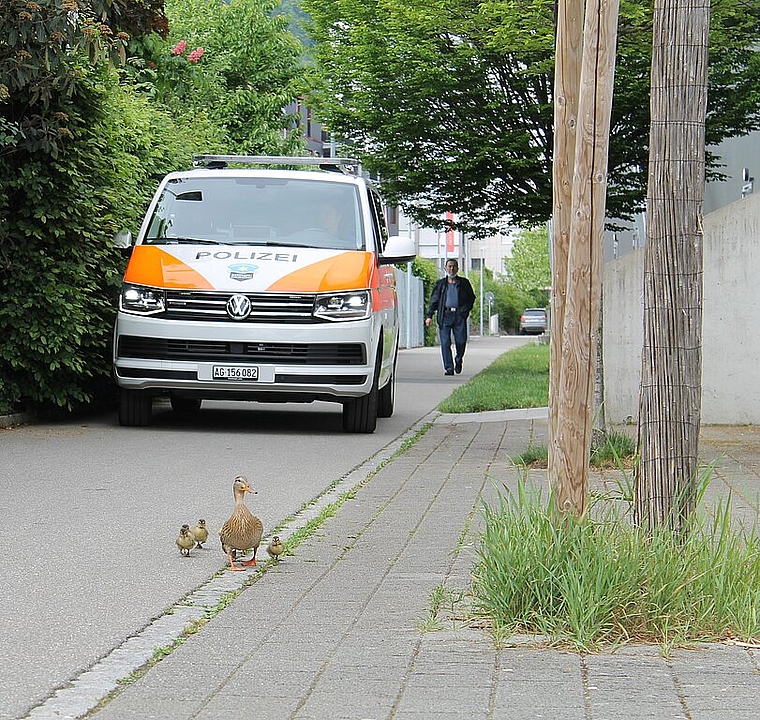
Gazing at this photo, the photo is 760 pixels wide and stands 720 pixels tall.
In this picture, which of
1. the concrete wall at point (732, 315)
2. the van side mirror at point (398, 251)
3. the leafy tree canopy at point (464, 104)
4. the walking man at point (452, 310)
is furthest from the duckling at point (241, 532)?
the walking man at point (452, 310)

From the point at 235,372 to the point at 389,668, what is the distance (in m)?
8.02

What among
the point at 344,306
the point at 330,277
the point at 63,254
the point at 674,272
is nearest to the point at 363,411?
the point at 344,306

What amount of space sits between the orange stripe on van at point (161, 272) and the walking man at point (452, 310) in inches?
523

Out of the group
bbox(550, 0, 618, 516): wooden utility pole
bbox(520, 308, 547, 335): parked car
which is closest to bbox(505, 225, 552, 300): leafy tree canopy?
bbox(520, 308, 547, 335): parked car

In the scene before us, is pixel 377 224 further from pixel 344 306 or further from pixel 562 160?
pixel 562 160

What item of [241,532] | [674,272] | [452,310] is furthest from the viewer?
[452,310]

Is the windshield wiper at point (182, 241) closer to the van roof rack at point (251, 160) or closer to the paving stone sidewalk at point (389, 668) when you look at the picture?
the van roof rack at point (251, 160)

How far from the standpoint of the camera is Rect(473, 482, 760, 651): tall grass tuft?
5184 mm

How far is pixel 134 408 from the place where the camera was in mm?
13531

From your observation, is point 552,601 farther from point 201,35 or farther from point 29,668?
point 201,35

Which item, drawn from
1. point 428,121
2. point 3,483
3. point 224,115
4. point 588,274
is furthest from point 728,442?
point 224,115

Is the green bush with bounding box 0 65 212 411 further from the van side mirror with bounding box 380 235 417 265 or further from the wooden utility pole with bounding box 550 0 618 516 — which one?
the wooden utility pole with bounding box 550 0 618 516

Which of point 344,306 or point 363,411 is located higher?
point 344,306

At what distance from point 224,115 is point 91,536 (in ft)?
88.7
